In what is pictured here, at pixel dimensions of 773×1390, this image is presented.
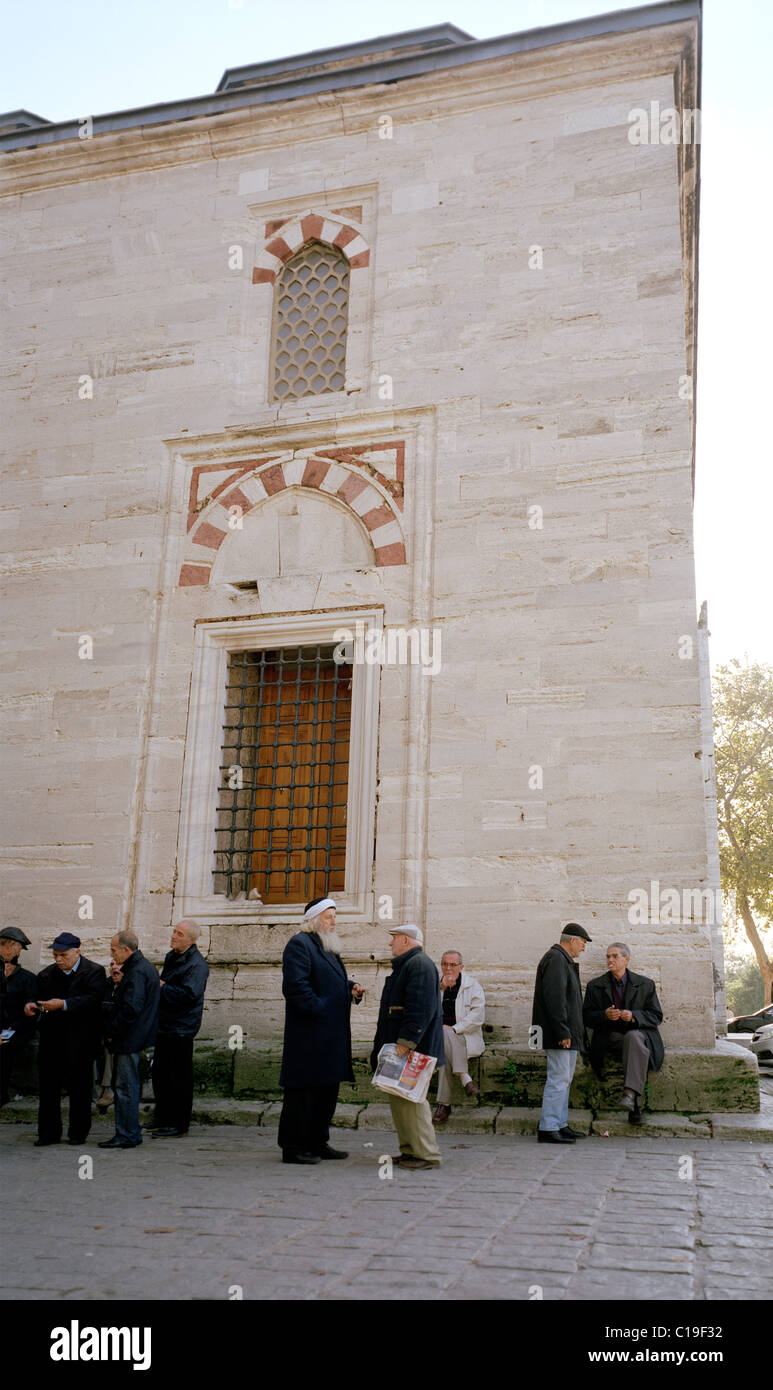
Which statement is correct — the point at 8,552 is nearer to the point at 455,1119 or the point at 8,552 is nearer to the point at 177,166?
the point at 177,166

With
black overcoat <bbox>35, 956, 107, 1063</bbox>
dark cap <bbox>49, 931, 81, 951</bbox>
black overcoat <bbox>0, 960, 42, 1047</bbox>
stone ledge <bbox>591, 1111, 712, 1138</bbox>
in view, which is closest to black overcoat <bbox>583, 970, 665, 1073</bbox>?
stone ledge <bbox>591, 1111, 712, 1138</bbox>

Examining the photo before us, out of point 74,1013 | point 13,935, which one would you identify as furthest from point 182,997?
point 13,935

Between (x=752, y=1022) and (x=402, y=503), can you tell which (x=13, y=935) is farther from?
(x=752, y=1022)

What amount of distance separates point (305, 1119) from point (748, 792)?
21.1 metres

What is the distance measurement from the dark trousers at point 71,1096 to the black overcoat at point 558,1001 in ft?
9.15

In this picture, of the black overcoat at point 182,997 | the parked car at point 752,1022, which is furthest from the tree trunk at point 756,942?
the black overcoat at point 182,997

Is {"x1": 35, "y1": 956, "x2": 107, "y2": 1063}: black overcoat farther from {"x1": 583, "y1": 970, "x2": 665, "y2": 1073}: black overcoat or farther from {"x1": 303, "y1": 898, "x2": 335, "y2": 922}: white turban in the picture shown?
{"x1": 583, "y1": 970, "x2": 665, "y2": 1073}: black overcoat

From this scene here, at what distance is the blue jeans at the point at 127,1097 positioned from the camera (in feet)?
21.3

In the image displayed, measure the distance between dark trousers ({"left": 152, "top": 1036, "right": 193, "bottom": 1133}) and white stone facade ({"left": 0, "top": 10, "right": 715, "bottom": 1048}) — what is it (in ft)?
3.37

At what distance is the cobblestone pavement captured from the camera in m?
3.40

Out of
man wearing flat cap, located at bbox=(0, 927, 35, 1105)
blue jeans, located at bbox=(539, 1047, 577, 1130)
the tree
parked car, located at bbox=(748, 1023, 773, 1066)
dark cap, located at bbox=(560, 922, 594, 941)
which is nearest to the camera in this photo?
blue jeans, located at bbox=(539, 1047, 577, 1130)

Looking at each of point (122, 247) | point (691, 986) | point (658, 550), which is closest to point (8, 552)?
point (122, 247)

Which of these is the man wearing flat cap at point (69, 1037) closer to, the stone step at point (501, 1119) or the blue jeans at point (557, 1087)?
the stone step at point (501, 1119)

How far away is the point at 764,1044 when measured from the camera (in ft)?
46.1
